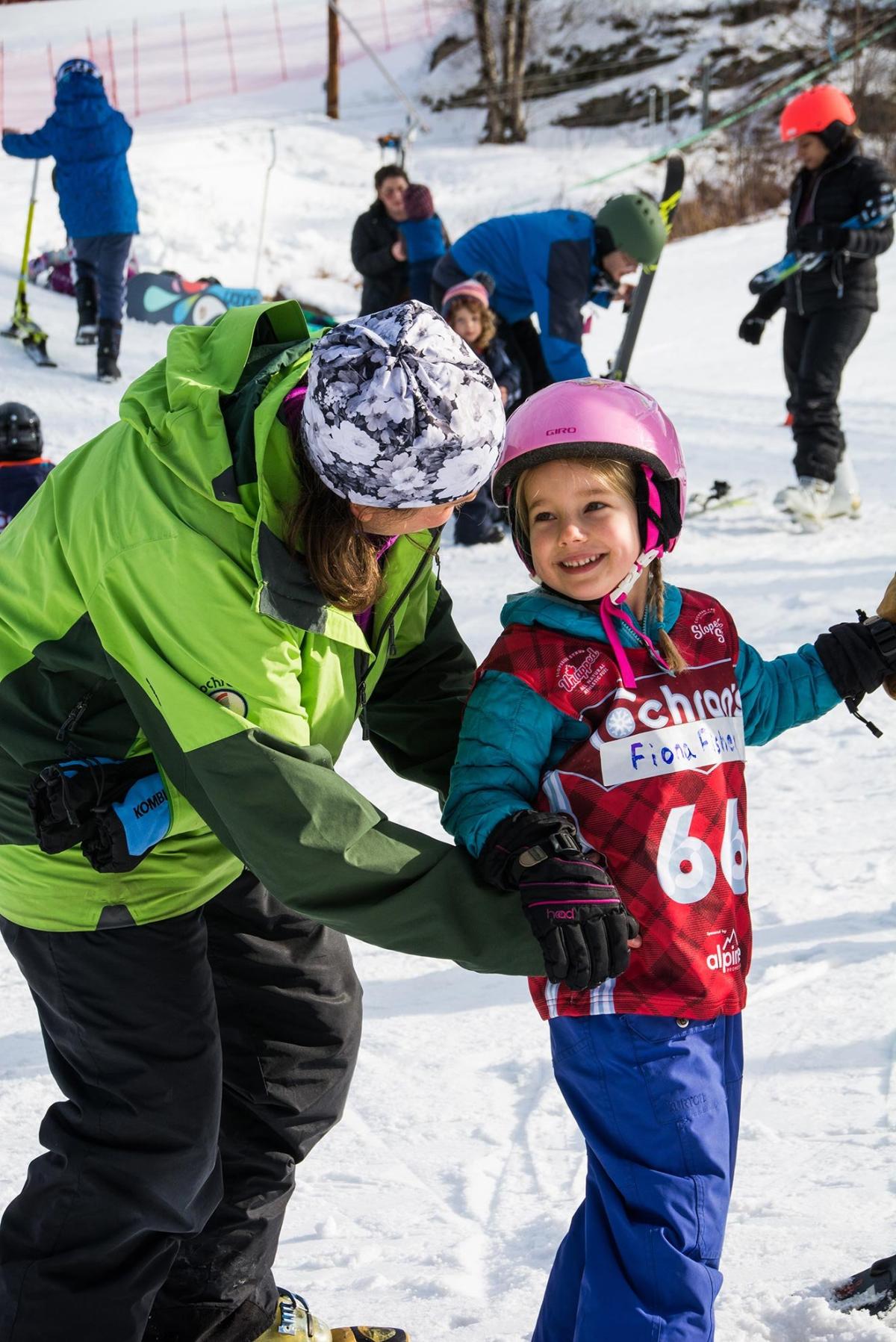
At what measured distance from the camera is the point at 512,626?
7.07 feet

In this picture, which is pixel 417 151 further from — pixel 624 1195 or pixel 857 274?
pixel 624 1195

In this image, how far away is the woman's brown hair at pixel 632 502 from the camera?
213 centimetres

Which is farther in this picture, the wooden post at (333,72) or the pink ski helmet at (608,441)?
the wooden post at (333,72)

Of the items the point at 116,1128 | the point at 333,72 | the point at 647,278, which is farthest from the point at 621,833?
the point at 333,72

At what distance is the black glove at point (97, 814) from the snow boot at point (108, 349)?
8005 millimetres

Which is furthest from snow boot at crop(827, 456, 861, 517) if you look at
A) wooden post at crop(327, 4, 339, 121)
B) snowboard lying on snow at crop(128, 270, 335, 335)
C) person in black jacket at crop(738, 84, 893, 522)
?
wooden post at crop(327, 4, 339, 121)

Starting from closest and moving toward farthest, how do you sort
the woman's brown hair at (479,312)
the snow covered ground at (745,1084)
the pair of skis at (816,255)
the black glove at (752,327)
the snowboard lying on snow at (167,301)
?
the snow covered ground at (745,1084)
the woman's brown hair at (479,312)
the pair of skis at (816,255)
the black glove at (752,327)
the snowboard lying on snow at (167,301)

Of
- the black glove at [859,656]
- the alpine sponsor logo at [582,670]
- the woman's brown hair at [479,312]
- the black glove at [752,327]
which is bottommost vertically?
the black glove at [752,327]

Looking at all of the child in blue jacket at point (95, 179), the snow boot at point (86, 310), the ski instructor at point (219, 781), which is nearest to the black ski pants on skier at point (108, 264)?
the child in blue jacket at point (95, 179)

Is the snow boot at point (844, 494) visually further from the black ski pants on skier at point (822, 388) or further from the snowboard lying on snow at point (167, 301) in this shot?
the snowboard lying on snow at point (167, 301)

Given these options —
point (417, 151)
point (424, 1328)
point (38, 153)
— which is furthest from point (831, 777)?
point (417, 151)

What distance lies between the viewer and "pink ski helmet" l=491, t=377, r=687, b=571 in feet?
6.93

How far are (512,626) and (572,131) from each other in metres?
27.7

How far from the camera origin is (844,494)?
735 cm
